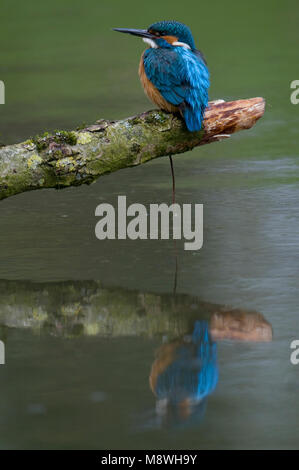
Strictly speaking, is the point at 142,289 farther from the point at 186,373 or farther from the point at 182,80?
the point at 182,80

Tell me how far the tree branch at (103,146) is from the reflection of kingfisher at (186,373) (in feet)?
4.30

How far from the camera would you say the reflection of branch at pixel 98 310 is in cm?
388

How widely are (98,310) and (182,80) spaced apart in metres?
1.33

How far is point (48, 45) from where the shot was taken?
38.6ft

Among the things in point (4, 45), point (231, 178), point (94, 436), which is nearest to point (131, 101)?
point (231, 178)

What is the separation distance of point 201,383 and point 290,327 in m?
0.63

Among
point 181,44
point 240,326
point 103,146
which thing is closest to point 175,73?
point 181,44

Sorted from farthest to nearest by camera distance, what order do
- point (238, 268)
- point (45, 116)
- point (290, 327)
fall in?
1. point (45, 116)
2. point (238, 268)
3. point (290, 327)

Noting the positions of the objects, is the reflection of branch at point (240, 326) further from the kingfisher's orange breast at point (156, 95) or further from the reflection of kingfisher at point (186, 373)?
the kingfisher's orange breast at point (156, 95)

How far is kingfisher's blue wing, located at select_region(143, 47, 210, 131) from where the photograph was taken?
4.68 meters

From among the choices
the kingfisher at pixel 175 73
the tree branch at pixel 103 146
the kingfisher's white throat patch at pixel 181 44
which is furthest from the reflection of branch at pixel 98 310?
the kingfisher's white throat patch at pixel 181 44

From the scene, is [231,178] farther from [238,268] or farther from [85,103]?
[85,103]

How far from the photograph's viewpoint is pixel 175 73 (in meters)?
4.75

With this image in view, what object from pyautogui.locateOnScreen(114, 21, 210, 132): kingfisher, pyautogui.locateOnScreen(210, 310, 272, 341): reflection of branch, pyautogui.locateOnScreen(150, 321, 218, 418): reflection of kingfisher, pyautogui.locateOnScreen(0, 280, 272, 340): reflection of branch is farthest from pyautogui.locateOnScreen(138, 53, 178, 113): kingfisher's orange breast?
pyautogui.locateOnScreen(150, 321, 218, 418): reflection of kingfisher
